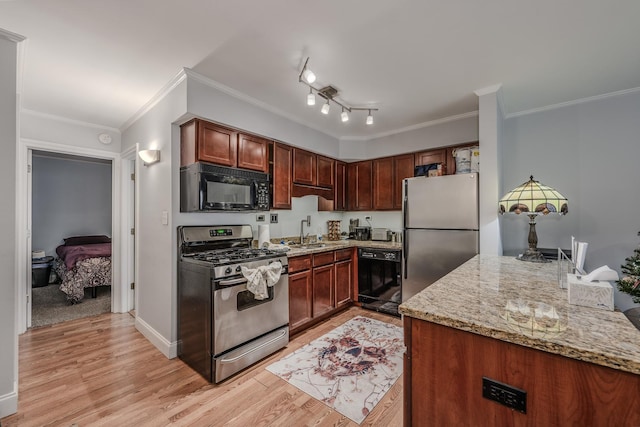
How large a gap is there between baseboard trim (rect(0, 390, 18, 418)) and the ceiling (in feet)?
7.89

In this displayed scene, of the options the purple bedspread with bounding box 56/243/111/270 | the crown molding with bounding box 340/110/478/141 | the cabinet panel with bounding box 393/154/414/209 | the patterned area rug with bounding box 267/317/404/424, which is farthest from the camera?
the purple bedspread with bounding box 56/243/111/270

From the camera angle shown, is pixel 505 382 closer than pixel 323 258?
Yes

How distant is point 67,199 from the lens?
593 centimetres

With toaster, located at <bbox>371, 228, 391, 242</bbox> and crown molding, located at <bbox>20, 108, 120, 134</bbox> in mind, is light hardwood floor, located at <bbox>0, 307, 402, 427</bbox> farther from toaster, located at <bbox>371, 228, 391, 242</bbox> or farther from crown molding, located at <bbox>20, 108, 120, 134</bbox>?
crown molding, located at <bbox>20, 108, 120, 134</bbox>

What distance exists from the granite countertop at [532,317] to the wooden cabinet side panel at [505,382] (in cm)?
5

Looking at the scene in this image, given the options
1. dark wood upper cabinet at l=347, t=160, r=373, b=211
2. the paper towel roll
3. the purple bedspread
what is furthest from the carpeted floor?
dark wood upper cabinet at l=347, t=160, r=373, b=211

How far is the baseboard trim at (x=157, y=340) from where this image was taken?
249 cm

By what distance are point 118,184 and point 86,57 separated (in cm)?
194

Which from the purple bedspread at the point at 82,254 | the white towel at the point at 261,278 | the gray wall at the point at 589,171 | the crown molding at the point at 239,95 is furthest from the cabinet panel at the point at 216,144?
the purple bedspread at the point at 82,254

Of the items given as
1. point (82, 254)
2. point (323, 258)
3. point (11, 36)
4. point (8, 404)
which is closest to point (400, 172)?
point (323, 258)

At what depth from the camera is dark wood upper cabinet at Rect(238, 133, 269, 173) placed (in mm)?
2789

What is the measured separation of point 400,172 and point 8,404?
167 inches

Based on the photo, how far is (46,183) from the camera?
5.71 metres

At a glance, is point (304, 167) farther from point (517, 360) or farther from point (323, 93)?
point (517, 360)
